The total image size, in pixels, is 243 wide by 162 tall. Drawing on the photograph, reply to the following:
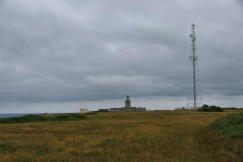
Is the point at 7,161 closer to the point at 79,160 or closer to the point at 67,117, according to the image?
the point at 79,160

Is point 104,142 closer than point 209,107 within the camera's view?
Yes

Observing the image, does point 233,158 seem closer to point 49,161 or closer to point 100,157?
point 100,157

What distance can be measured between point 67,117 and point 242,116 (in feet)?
120

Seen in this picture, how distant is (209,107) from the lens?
7625cm

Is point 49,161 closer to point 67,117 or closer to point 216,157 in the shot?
point 216,157

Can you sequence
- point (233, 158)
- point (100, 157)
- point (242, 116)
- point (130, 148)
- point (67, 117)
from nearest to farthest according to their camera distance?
point (233, 158) → point (100, 157) → point (130, 148) → point (242, 116) → point (67, 117)

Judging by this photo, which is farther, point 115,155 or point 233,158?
point 115,155

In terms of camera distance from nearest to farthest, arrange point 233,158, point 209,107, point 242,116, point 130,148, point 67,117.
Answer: point 233,158 → point 130,148 → point 242,116 → point 67,117 → point 209,107

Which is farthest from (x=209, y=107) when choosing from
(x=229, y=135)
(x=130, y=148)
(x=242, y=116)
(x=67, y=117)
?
(x=130, y=148)

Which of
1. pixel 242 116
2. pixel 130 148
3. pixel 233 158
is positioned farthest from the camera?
pixel 242 116

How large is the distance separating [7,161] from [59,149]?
3.43 metres

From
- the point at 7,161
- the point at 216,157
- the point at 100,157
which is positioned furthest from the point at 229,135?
the point at 7,161

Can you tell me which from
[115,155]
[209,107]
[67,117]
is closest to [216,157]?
[115,155]

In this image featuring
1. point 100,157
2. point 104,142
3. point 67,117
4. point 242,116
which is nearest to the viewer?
point 100,157
